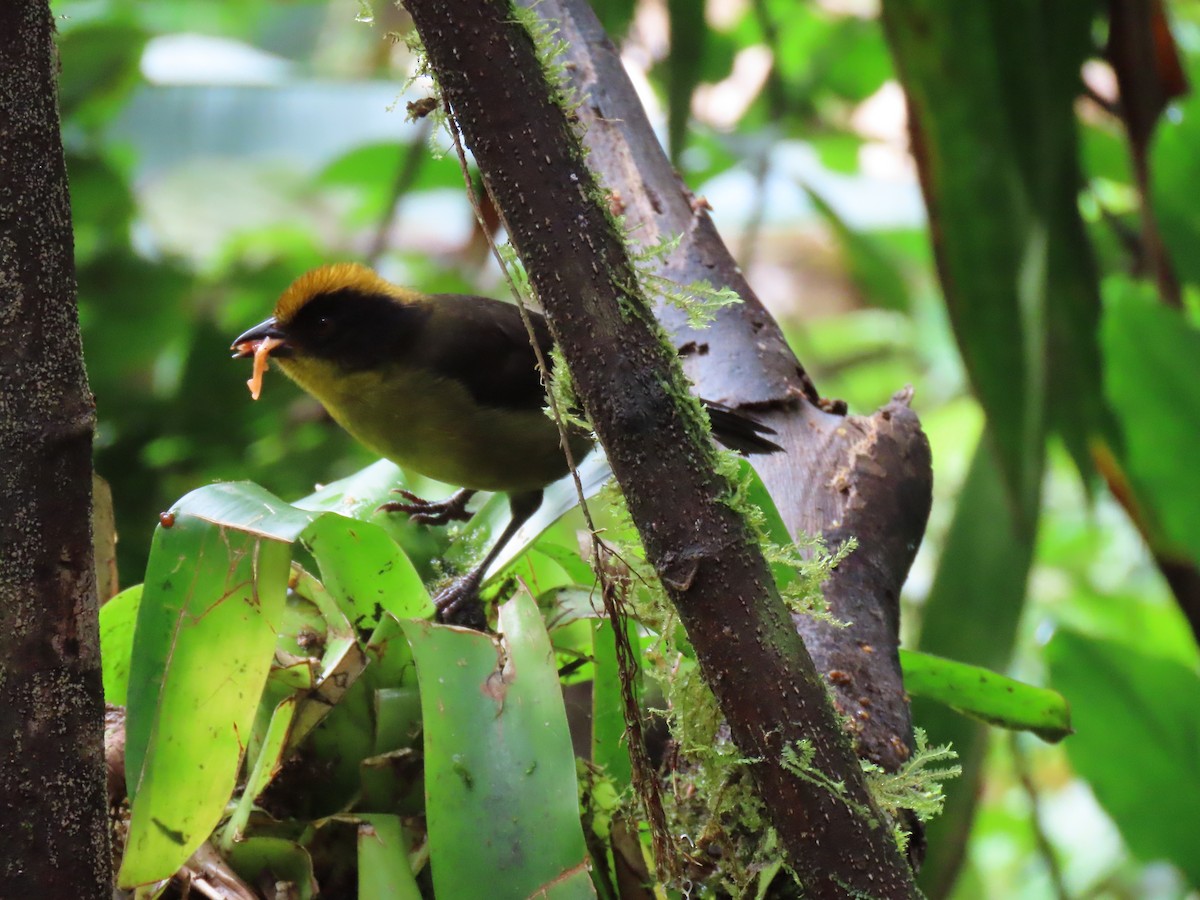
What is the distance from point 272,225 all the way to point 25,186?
438cm

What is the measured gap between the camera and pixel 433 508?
2021 millimetres

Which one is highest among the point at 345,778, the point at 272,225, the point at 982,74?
the point at 982,74

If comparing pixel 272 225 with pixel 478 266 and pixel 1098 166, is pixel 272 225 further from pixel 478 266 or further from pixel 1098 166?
pixel 1098 166

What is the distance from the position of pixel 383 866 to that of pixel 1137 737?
1.31 m

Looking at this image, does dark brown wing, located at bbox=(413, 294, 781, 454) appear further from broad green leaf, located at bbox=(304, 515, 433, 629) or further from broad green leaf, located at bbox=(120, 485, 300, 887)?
broad green leaf, located at bbox=(120, 485, 300, 887)

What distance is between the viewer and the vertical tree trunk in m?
0.82

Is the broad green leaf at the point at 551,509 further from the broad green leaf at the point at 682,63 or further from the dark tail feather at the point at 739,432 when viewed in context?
the broad green leaf at the point at 682,63

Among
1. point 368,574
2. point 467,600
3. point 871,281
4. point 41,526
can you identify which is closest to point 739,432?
point 467,600

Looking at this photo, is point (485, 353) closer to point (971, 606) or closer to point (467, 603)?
point (467, 603)

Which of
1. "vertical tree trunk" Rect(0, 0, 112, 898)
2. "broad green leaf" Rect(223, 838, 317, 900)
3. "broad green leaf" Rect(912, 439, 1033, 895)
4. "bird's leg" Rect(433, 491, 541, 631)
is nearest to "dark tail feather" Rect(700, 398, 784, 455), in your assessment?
"bird's leg" Rect(433, 491, 541, 631)

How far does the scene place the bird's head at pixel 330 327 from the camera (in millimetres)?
1884

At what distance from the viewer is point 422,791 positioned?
1.11 m

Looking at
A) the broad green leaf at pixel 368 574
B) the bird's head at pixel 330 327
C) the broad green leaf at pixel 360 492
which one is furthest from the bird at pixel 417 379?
the broad green leaf at pixel 368 574

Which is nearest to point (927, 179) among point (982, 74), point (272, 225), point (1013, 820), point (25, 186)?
point (982, 74)
